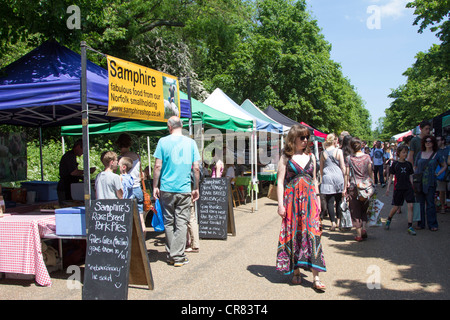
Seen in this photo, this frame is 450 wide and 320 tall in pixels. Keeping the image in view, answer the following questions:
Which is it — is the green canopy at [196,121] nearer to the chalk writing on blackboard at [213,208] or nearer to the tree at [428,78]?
the chalk writing on blackboard at [213,208]

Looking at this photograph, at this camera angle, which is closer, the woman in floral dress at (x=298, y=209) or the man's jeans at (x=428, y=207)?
the woman in floral dress at (x=298, y=209)

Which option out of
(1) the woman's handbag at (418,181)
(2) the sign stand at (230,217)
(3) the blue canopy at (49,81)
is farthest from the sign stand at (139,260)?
(1) the woman's handbag at (418,181)

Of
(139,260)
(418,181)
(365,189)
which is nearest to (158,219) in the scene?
(139,260)

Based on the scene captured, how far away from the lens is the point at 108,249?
4.01m

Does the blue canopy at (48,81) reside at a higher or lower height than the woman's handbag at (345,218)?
higher

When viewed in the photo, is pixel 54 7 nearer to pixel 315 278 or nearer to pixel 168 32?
pixel 315 278

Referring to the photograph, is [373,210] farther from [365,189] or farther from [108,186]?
[108,186]

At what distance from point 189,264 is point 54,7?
4351 mm

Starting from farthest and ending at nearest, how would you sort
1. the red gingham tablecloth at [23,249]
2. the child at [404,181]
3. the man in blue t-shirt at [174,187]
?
the child at [404,181] < the man in blue t-shirt at [174,187] < the red gingham tablecloth at [23,249]

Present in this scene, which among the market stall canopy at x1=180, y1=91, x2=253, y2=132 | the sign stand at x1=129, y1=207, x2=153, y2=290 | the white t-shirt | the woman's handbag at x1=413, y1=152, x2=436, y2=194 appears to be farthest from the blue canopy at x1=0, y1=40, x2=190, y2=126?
the white t-shirt

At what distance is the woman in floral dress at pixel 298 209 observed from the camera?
4.18 metres

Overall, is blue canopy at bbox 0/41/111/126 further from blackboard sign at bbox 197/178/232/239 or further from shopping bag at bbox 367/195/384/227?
shopping bag at bbox 367/195/384/227

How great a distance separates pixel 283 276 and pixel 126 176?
2.58 meters
